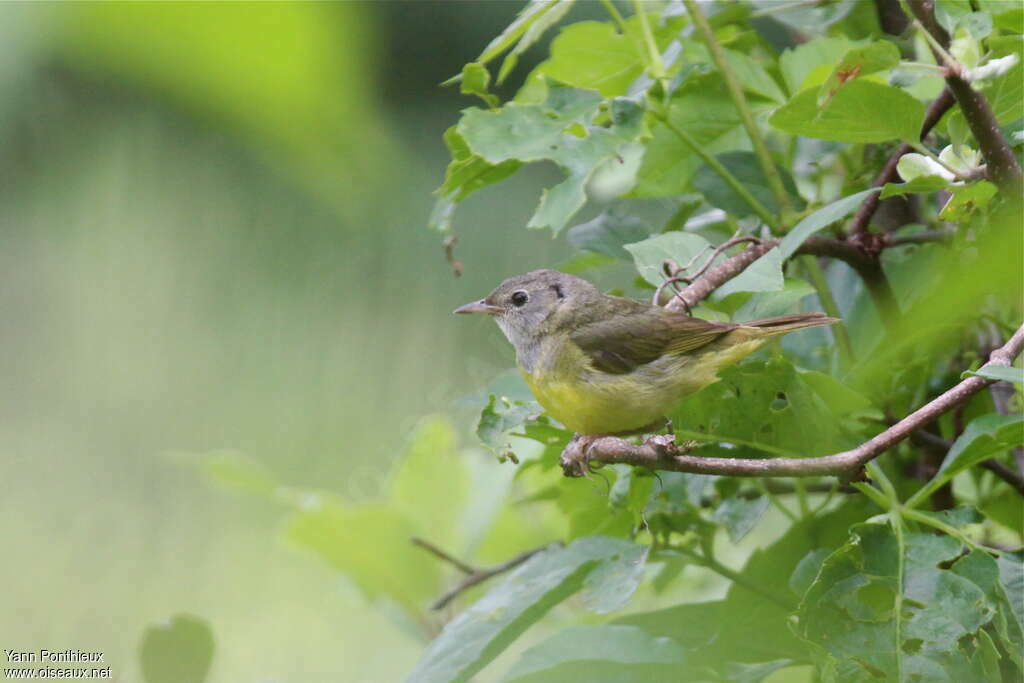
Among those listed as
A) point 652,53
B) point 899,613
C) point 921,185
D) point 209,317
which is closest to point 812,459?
point 899,613

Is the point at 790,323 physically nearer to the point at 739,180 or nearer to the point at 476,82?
the point at 739,180

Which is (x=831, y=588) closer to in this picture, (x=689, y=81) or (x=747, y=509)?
(x=747, y=509)

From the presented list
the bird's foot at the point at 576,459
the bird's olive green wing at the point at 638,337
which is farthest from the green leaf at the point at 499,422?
the bird's olive green wing at the point at 638,337

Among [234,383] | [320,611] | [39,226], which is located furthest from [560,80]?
[39,226]

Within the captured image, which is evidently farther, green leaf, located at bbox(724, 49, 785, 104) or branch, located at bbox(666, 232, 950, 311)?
green leaf, located at bbox(724, 49, 785, 104)

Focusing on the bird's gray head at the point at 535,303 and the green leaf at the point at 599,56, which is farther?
the bird's gray head at the point at 535,303

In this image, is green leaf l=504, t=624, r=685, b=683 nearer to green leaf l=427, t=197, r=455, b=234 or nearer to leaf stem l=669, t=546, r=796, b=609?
leaf stem l=669, t=546, r=796, b=609

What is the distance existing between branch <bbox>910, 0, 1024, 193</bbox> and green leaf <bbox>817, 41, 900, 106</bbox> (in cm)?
4

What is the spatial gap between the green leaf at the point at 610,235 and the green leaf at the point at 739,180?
84mm

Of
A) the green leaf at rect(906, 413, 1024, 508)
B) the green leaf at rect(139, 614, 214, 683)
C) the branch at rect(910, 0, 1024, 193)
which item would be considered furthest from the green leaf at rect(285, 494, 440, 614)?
the branch at rect(910, 0, 1024, 193)

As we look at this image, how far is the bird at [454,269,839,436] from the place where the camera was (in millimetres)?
1228

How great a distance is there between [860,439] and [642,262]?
275mm

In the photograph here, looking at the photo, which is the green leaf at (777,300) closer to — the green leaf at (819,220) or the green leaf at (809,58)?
the green leaf at (819,220)

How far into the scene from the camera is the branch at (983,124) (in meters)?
Answer: 0.83
